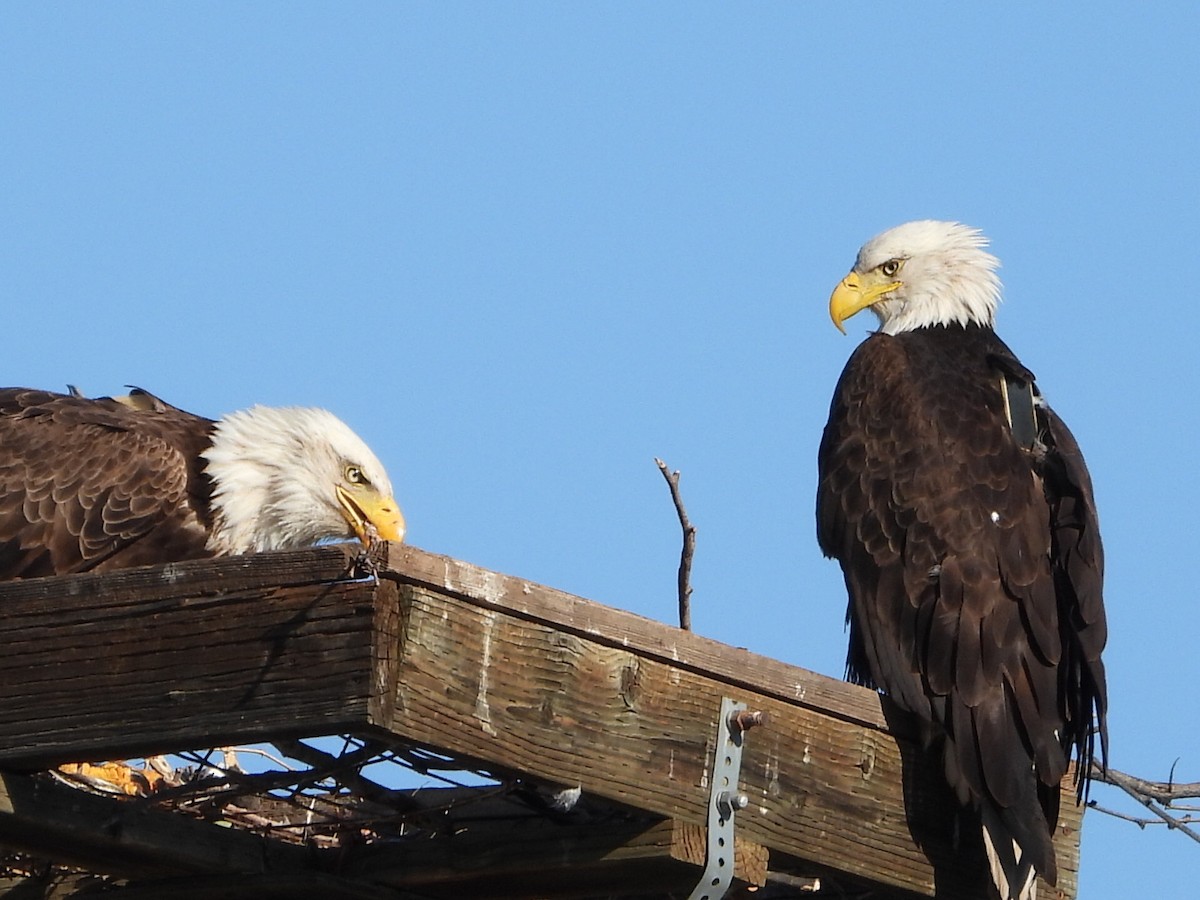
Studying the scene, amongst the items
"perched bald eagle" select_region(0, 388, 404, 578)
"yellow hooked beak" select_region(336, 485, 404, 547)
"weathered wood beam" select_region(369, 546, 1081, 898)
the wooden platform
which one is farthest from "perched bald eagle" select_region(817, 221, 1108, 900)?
"perched bald eagle" select_region(0, 388, 404, 578)

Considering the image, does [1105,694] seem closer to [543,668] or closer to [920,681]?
[920,681]

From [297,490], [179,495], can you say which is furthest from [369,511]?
[179,495]

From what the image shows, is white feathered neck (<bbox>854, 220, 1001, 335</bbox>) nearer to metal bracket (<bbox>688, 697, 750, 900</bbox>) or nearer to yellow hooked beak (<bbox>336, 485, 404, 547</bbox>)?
yellow hooked beak (<bbox>336, 485, 404, 547</bbox>)

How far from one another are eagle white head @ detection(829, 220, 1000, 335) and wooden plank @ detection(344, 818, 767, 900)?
318 centimetres

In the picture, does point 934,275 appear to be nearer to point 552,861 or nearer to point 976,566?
point 976,566

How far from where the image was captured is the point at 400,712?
278 cm

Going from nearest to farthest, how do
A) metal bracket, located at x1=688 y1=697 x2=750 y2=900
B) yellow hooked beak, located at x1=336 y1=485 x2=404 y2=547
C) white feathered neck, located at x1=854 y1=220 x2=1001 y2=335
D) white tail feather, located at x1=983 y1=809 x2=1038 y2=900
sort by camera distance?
metal bracket, located at x1=688 y1=697 x2=750 y2=900, white tail feather, located at x1=983 y1=809 x2=1038 y2=900, yellow hooked beak, located at x1=336 y1=485 x2=404 y2=547, white feathered neck, located at x1=854 y1=220 x2=1001 y2=335

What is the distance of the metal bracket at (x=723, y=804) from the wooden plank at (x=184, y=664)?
689mm

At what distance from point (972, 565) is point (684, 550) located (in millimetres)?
1197

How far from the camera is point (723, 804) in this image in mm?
3193

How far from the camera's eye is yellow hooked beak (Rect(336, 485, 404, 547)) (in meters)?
5.29

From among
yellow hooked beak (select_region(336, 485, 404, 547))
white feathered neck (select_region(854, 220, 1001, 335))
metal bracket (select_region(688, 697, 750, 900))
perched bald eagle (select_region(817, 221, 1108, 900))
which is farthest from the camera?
white feathered neck (select_region(854, 220, 1001, 335))

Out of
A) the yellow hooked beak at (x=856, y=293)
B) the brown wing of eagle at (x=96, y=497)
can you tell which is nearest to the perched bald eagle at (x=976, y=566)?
the yellow hooked beak at (x=856, y=293)

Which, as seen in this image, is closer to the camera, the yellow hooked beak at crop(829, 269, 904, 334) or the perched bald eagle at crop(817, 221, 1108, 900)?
the perched bald eagle at crop(817, 221, 1108, 900)
